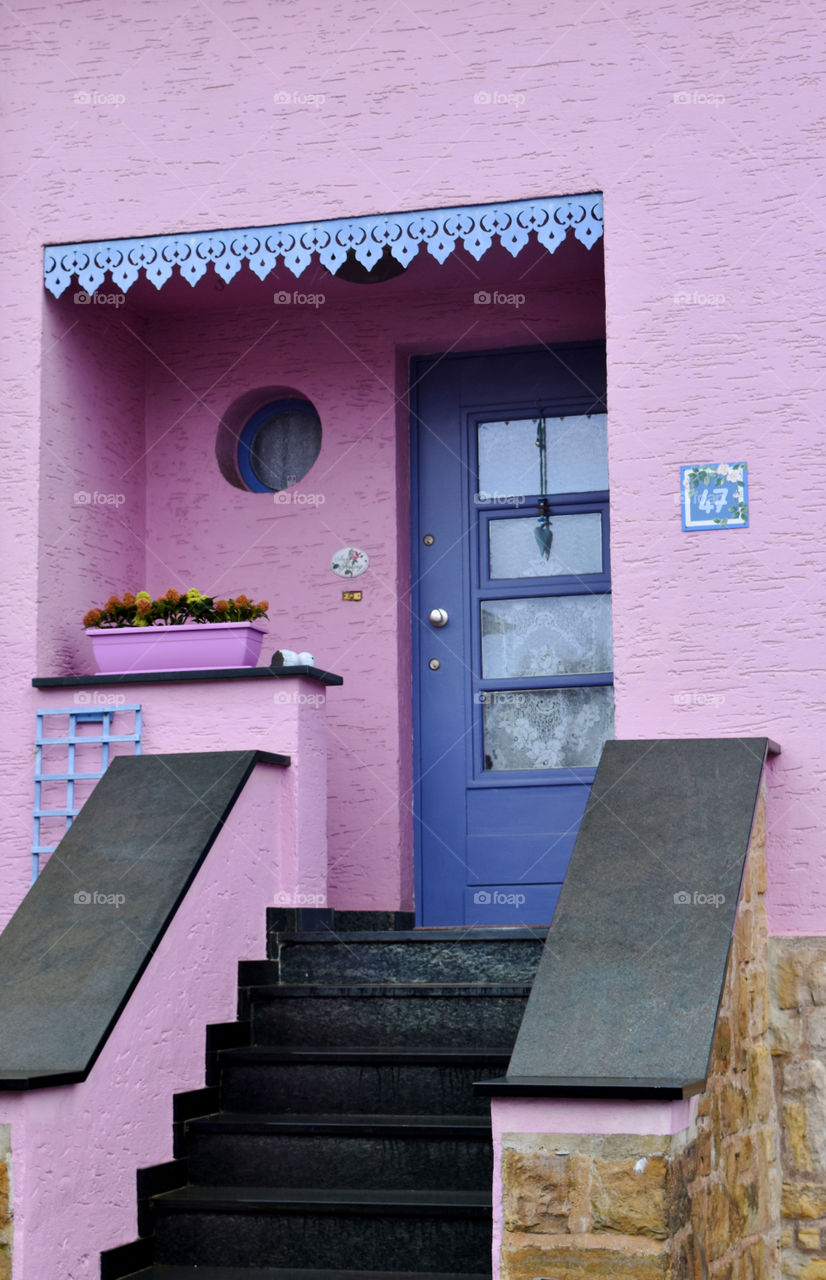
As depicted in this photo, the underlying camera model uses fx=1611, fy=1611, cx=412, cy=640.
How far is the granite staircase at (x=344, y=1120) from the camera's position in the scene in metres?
4.55

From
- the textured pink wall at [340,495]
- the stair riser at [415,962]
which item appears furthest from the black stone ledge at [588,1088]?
the textured pink wall at [340,495]

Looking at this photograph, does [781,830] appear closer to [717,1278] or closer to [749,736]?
[749,736]

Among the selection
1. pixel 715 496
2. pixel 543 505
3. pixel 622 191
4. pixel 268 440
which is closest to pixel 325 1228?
pixel 715 496

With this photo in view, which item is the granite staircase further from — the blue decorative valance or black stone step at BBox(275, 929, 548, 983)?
the blue decorative valance

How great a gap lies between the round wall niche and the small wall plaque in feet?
6.99

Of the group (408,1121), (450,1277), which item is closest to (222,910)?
(408,1121)

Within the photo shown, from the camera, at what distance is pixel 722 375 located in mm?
5551

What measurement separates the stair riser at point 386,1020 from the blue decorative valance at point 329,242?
264 centimetres

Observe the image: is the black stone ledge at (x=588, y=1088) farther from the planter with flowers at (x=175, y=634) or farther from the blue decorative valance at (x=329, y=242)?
the blue decorative valance at (x=329, y=242)

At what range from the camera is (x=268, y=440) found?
7242 mm

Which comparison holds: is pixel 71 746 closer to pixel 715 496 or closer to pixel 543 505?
pixel 543 505

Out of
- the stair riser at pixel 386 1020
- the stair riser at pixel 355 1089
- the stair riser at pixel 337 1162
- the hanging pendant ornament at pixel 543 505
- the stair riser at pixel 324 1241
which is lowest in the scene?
the stair riser at pixel 324 1241

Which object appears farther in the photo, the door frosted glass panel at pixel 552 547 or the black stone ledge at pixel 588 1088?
the door frosted glass panel at pixel 552 547

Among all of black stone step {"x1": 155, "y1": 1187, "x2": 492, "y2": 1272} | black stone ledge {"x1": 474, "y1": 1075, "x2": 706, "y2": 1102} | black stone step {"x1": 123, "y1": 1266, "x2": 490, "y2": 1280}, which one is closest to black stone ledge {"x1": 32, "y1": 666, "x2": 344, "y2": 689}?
black stone step {"x1": 155, "y1": 1187, "x2": 492, "y2": 1272}
